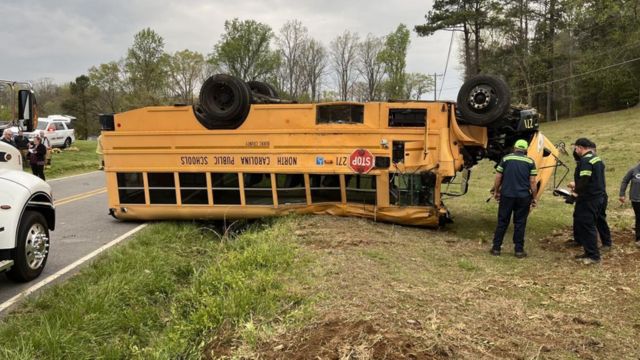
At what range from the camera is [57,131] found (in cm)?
2967

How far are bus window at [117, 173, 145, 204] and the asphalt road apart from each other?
0.50 meters

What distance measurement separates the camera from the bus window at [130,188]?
9.52 metres

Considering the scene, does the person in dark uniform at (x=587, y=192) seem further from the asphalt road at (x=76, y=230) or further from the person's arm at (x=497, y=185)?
the asphalt road at (x=76, y=230)

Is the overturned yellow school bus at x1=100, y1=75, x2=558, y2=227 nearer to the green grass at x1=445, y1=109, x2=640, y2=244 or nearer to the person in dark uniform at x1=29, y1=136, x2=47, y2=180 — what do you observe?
the green grass at x1=445, y1=109, x2=640, y2=244

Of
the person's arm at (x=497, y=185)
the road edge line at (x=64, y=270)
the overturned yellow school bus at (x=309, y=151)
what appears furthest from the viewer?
the overturned yellow school bus at (x=309, y=151)

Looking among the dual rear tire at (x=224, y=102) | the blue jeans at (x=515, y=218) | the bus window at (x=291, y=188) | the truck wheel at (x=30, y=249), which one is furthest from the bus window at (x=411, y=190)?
the truck wheel at (x=30, y=249)

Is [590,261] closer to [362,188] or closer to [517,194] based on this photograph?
[517,194]

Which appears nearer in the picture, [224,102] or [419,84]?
[224,102]

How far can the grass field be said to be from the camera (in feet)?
12.6

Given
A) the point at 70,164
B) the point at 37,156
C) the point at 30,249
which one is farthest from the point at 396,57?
the point at 30,249

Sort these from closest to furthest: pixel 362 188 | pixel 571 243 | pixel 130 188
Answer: pixel 571 243 < pixel 362 188 < pixel 130 188

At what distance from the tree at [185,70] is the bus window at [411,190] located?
59919 millimetres

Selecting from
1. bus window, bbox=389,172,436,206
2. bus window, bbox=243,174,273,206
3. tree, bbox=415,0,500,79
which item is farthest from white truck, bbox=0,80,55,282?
tree, bbox=415,0,500,79

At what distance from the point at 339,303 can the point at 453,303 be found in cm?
111
